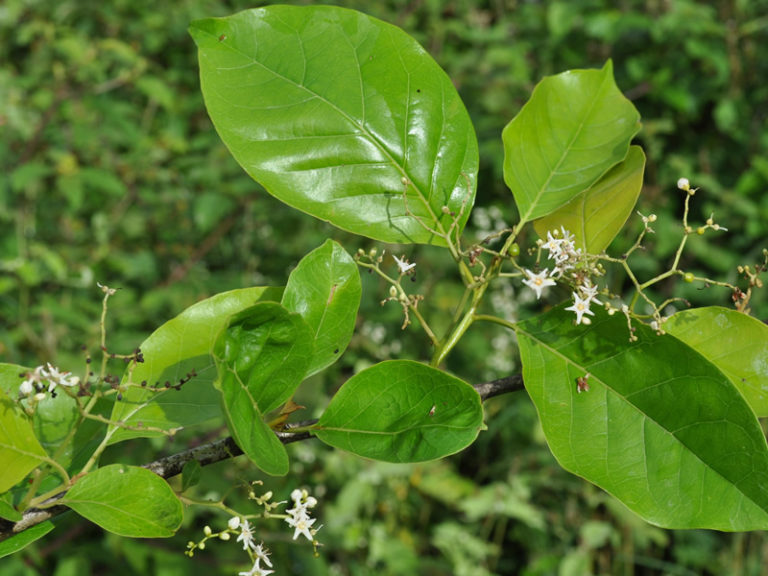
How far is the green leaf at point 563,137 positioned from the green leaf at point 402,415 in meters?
0.18

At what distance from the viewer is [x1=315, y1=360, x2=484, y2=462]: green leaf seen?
1.46 feet

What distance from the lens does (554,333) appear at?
0.52m

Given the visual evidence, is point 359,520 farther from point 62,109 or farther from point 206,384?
point 206,384

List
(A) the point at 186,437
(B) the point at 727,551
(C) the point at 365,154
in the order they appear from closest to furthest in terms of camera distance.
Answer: (C) the point at 365,154 < (A) the point at 186,437 < (B) the point at 727,551

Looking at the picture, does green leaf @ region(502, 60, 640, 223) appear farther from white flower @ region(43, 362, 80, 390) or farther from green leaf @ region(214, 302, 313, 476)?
white flower @ region(43, 362, 80, 390)

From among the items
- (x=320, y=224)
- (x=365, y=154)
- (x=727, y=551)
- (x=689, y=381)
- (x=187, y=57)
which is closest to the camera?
(x=689, y=381)

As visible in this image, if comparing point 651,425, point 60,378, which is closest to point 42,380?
point 60,378

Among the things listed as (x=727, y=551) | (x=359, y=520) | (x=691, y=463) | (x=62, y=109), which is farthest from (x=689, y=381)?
(x=62, y=109)

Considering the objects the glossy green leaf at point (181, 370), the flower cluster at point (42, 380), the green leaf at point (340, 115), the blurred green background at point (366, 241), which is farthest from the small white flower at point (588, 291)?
the blurred green background at point (366, 241)

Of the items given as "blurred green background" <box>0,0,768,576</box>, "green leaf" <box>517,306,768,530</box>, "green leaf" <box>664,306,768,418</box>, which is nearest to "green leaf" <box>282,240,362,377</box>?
"green leaf" <box>517,306,768,530</box>

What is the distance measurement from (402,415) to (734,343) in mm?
250

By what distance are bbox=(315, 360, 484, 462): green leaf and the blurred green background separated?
1280mm

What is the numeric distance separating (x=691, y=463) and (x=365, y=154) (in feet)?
1.07

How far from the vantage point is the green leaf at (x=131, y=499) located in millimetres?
452
